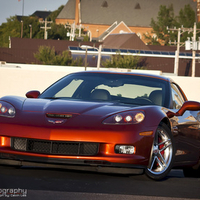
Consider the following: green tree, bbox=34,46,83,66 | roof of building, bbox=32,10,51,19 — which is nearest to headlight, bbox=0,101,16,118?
green tree, bbox=34,46,83,66

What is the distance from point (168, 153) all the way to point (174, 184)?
327 mm

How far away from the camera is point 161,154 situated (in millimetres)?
5906

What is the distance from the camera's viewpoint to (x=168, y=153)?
5949 millimetres

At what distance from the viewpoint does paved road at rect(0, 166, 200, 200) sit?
15.8ft

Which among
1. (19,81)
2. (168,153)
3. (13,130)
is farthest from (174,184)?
(19,81)

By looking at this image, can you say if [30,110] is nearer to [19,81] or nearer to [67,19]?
[19,81]

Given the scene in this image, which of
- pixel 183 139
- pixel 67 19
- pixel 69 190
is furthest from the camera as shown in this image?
pixel 67 19

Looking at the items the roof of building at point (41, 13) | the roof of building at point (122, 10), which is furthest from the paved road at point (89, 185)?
the roof of building at point (41, 13)

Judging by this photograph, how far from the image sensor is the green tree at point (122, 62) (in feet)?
244

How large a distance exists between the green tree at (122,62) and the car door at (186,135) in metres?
66.7

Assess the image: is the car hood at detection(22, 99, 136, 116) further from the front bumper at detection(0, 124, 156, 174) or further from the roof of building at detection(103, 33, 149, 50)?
the roof of building at detection(103, 33, 149, 50)

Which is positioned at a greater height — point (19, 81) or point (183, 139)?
point (183, 139)

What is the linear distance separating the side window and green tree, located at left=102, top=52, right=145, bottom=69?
217 feet

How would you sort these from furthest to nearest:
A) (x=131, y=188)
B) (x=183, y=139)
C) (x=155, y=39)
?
(x=155, y=39) < (x=183, y=139) < (x=131, y=188)
